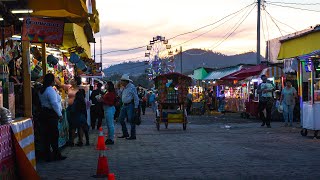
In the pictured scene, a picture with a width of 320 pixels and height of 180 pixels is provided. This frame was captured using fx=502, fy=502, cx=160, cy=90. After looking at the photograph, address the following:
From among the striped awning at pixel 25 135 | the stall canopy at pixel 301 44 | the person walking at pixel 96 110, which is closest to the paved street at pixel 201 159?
the striped awning at pixel 25 135

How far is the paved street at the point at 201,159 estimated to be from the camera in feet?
27.2

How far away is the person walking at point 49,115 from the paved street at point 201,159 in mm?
377

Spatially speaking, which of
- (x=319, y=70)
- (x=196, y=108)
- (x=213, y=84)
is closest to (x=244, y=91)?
(x=196, y=108)

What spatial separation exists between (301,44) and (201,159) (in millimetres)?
6101

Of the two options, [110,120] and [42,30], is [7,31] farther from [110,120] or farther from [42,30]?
[110,120]

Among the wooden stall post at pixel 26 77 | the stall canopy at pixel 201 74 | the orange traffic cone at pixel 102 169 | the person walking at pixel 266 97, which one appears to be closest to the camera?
the orange traffic cone at pixel 102 169

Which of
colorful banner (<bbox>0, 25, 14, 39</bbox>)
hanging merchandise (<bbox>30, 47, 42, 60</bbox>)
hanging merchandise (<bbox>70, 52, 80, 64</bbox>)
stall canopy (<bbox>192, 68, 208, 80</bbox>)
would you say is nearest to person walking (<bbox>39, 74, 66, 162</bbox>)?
colorful banner (<bbox>0, 25, 14, 39</bbox>)

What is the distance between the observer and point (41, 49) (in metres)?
12.0

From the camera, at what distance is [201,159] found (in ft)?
32.7

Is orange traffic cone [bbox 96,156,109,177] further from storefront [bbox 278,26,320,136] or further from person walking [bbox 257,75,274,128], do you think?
person walking [bbox 257,75,274,128]

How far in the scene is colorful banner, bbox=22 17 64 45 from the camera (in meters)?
8.80

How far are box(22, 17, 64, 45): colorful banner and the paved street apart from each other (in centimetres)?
236

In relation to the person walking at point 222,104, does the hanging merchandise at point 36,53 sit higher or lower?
higher

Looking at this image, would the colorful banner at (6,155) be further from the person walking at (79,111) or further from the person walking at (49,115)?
the person walking at (79,111)
